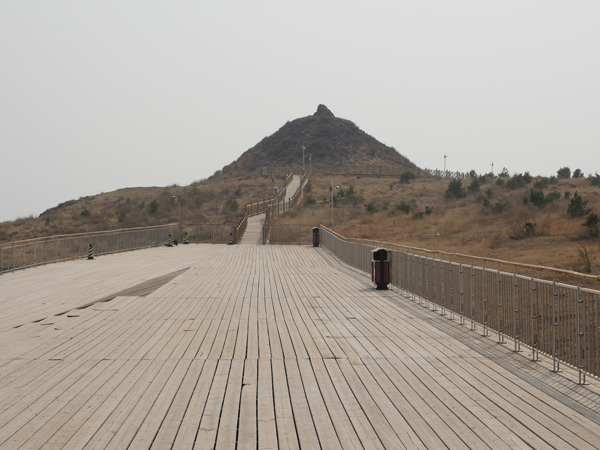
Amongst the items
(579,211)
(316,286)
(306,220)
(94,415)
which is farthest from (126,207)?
(94,415)

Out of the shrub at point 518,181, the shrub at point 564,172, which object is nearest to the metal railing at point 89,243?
the shrub at point 518,181

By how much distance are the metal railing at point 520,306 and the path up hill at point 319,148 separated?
11533 cm

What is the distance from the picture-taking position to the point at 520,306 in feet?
25.2

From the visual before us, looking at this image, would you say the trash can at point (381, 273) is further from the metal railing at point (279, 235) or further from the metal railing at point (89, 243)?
the metal railing at point (279, 235)

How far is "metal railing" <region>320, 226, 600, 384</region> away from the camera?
6.18 metres

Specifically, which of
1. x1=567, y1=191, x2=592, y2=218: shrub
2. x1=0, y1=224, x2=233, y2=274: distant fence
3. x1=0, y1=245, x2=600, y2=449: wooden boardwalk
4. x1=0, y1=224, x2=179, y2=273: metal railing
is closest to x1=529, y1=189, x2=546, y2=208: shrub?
x1=567, y1=191, x2=592, y2=218: shrub

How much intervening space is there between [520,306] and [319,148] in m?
135

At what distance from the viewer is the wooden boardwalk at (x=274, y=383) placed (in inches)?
188

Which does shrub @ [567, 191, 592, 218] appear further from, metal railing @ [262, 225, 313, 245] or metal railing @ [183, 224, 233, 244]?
metal railing @ [183, 224, 233, 244]

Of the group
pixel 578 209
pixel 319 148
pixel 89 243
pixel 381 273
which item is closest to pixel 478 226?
pixel 578 209

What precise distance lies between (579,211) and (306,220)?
2317 centimetres

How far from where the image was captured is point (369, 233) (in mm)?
42312

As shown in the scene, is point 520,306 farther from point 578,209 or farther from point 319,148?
point 319,148

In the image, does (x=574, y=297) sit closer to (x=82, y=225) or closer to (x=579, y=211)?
(x=579, y=211)
